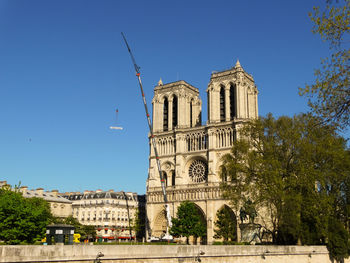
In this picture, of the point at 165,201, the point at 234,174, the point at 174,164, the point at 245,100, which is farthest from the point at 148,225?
the point at 234,174

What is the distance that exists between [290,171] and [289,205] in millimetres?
4801

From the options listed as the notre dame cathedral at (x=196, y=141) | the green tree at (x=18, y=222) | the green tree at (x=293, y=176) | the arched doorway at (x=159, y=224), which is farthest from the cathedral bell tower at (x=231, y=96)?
the green tree at (x=18, y=222)

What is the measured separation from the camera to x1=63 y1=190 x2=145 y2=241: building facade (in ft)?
288

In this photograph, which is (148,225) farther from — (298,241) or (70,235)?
(70,235)

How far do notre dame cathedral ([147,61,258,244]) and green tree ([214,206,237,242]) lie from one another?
2818 mm

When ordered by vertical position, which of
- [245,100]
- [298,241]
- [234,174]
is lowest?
[298,241]

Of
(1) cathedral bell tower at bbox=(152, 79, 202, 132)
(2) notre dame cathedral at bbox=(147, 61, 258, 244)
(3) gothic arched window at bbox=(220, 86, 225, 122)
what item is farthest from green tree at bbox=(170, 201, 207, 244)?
(3) gothic arched window at bbox=(220, 86, 225, 122)

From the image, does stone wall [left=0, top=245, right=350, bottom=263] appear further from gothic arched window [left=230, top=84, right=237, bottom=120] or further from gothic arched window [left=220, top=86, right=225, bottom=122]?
gothic arched window [left=220, top=86, right=225, bottom=122]

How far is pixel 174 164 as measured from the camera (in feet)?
241

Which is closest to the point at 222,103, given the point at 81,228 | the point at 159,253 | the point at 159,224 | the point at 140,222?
the point at 159,224

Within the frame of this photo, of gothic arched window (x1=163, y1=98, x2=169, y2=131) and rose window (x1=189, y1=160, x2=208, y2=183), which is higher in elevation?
gothic arched window (x1=163, y1=98, x2=169, y2=131)

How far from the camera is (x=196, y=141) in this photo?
72.4 meters

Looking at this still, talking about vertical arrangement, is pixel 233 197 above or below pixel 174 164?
below

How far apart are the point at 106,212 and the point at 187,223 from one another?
2815 centimetres
